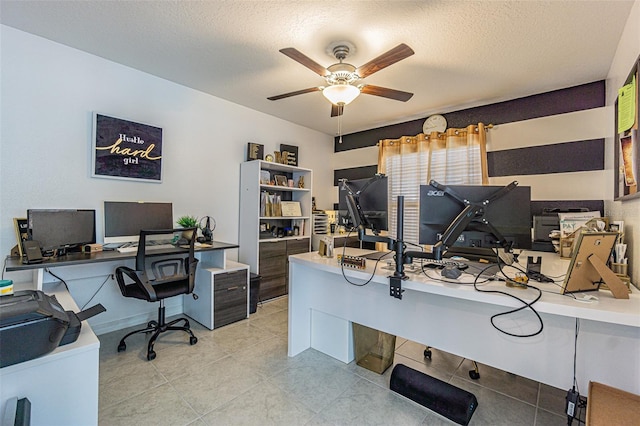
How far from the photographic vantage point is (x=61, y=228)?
2240 millimetres

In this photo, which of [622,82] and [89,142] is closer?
[622,82]

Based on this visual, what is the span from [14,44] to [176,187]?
5.32 feet

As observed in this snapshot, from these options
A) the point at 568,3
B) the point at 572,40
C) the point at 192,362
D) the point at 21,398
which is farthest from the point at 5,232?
the point at 572,40

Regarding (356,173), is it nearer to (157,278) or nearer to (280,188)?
(280,188)

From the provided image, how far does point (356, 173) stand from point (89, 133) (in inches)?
144

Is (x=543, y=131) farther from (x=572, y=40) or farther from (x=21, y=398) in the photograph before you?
(x=21, y=398)

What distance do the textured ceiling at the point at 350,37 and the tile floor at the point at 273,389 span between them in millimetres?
2624

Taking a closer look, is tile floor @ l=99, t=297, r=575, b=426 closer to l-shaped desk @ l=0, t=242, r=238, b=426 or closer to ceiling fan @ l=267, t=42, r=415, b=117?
l-shaped desk @ l=0, t=242, r=238, b=426

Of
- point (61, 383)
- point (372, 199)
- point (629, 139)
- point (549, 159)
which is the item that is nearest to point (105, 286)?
point (61, 383)

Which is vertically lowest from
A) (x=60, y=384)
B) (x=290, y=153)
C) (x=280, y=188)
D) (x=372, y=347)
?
(x=372, y=347)

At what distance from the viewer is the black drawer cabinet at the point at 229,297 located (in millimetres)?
2842

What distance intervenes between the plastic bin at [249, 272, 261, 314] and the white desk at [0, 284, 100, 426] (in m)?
2.12

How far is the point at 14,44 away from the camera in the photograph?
2.18m

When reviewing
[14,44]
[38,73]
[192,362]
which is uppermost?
[14,44]
